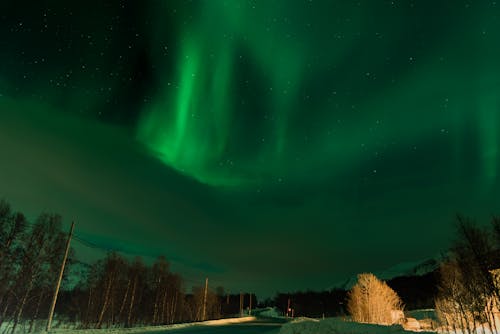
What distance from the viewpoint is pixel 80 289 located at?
62.2m

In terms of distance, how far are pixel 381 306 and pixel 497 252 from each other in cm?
3248

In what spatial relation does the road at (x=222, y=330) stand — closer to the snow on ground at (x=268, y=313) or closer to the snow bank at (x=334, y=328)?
the snow bank at (x=334, y=328)

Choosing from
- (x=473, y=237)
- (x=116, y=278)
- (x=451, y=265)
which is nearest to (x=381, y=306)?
(x=451, y=265)

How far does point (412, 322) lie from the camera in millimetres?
63750

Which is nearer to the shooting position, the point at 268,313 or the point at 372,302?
the point at 372,302

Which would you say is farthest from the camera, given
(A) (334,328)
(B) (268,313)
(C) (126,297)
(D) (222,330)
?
(B) (268,313)

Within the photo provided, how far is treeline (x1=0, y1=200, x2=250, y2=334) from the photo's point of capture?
34531mm

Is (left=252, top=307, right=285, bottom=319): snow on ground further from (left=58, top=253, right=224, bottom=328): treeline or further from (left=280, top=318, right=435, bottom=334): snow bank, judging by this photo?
(left=280, top=318, right=435, bottom=334): snow bank

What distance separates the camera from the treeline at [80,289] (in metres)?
34.5

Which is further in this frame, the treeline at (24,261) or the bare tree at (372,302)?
the bare tree at (372,302)

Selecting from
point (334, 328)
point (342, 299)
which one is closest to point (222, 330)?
point (334, 328)

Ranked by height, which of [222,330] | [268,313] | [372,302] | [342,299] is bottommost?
[268,313]

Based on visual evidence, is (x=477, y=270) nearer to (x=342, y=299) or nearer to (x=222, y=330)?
(x=222, y=330)

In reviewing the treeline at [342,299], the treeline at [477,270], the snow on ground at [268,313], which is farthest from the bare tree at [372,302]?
the treeline at [342,299]
